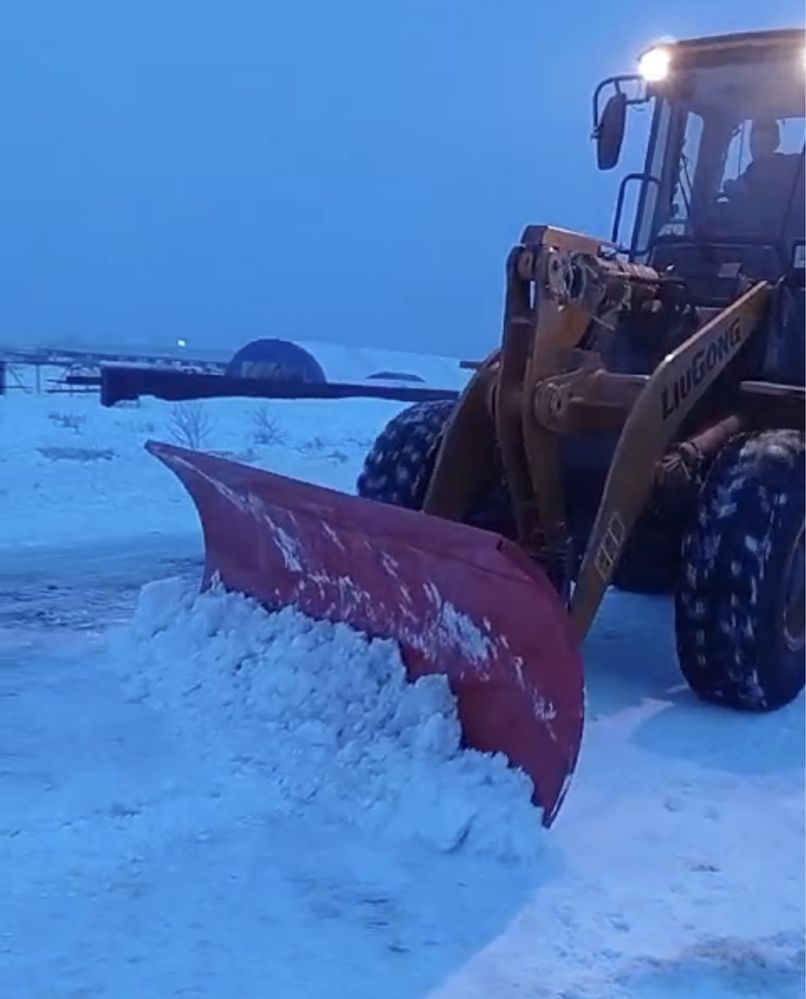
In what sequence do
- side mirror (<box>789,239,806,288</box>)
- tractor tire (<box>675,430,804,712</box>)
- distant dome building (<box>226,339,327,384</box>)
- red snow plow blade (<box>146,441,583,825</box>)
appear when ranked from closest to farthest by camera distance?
red snow plow blade (<box>146,441,583,825</box>) < tractor tire (<box>675,430,804,712</box>) < side mirror (<box>789,239,806,288</box>) < distant dome building (<box>226,339,327,384</box>)

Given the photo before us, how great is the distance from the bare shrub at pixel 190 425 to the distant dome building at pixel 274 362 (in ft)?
42.8

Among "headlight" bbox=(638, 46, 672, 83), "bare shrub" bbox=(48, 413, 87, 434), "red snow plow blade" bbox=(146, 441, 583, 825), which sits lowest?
"bare shrub" bbox=(48, 413, 87, 434)

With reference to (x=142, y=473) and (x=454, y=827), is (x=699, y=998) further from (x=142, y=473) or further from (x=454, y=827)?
(x=142, y=473)

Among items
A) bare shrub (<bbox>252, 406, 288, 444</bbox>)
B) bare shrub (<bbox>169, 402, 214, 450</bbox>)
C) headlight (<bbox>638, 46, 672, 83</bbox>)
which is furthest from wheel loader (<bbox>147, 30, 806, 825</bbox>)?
bare shrub (<bbox>252, 406, 288, 444</bbox>)

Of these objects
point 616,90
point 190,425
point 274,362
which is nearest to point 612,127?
point 616,90

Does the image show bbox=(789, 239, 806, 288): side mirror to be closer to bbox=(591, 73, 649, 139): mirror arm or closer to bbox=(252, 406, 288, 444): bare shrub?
bbox=(591, 73, 649, 139): mirror arm

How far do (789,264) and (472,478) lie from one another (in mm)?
1672

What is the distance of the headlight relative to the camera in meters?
6.49

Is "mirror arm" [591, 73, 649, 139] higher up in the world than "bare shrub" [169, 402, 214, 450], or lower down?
higher up

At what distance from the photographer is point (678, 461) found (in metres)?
5.27

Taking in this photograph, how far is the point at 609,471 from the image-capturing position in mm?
4938

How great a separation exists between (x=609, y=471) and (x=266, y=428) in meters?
11.5

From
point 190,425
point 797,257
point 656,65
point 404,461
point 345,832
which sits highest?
point 656,65

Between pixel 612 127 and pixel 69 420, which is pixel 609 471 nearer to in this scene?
pixel 612 127
